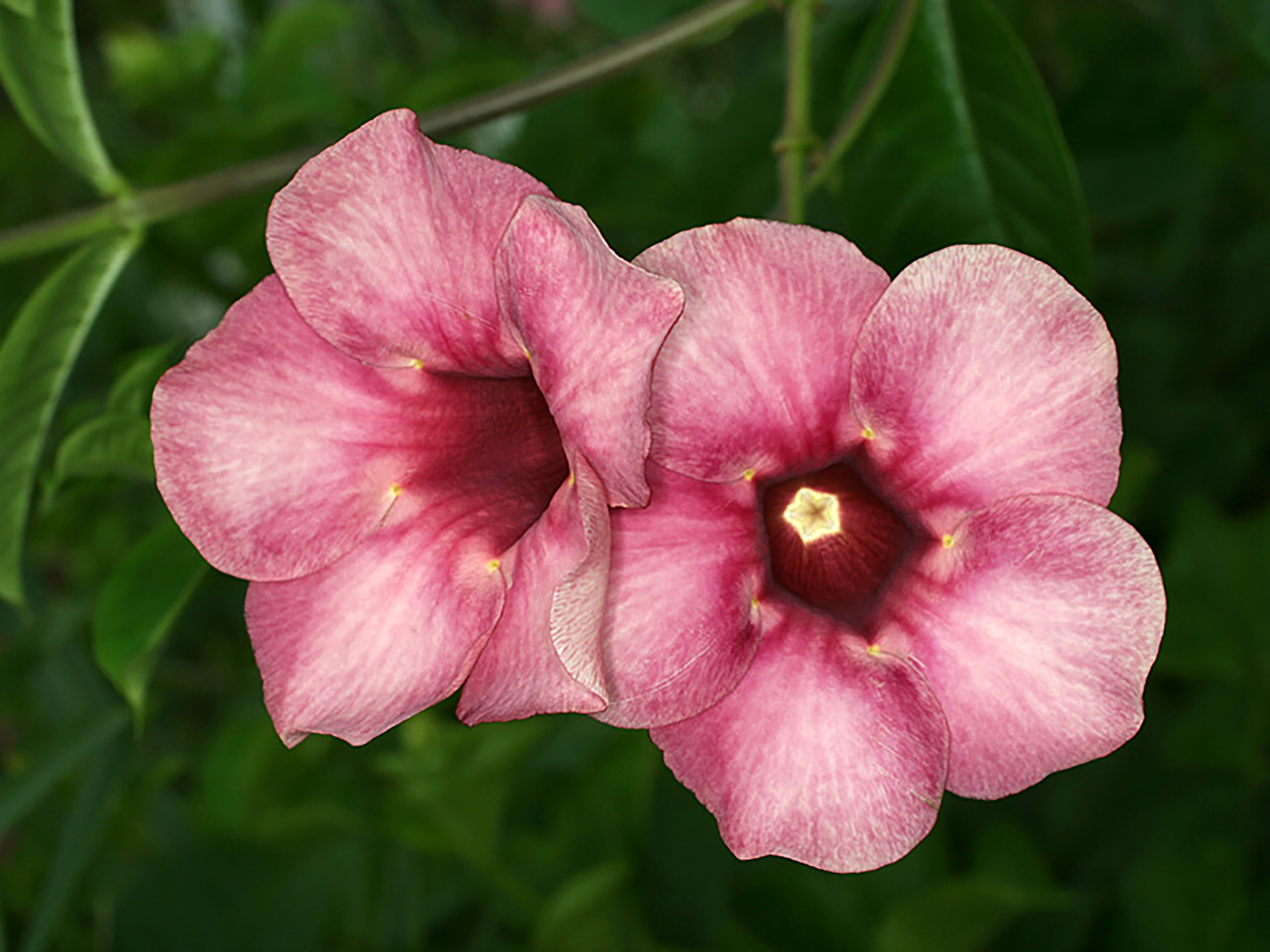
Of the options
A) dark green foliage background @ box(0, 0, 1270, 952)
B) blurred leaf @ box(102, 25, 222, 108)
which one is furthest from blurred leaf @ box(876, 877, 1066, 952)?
blurred leaf @ box(102, 25, 222, 108)

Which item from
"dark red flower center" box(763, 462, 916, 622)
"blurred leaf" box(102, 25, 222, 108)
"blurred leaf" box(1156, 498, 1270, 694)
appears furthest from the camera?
"blurred leaf" box(102, 25, 222, 108)

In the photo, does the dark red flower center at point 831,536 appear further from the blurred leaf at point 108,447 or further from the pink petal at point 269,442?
the blurred leaf at point 108,447

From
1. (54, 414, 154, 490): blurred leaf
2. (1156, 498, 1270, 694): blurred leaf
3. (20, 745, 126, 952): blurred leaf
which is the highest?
(54, 414, 154, 490): blurred leaf

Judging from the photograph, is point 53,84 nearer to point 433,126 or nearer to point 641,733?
point 433,126

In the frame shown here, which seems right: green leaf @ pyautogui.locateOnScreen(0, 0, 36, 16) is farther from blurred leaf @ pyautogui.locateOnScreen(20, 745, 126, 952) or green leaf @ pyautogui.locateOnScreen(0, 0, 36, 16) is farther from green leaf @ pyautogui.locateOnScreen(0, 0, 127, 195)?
blurred leaf @ pyautogui.locateOnScreen(20, 745, 126, 952)

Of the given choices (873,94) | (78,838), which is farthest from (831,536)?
(78,838)

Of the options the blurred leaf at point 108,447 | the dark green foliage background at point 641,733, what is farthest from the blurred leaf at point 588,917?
the blurred leaf at point 108,447

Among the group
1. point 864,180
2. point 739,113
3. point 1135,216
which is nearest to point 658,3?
point 739,113

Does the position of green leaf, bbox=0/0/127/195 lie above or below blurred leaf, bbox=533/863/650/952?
above
